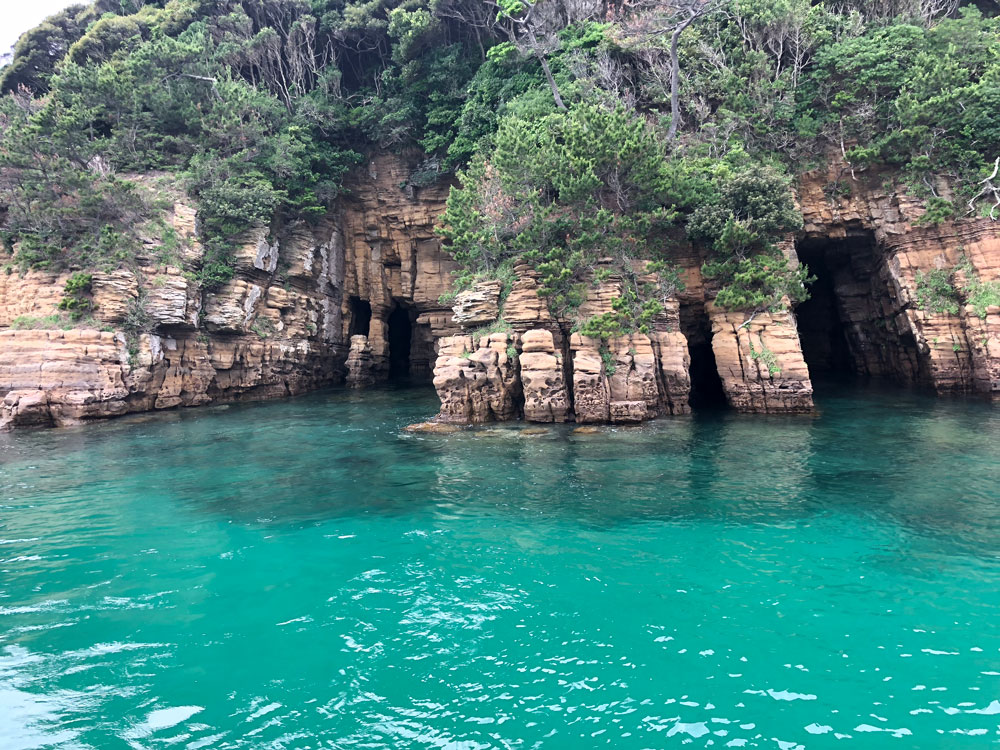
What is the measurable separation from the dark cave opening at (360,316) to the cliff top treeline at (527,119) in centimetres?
668

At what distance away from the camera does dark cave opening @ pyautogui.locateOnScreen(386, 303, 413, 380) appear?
38.9m

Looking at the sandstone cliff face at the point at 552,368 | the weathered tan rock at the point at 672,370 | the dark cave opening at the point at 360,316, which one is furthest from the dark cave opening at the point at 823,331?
the dark cave opening at the point at 360,316

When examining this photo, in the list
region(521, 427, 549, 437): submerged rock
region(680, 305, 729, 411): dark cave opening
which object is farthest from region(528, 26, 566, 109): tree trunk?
region(521, 427, 549, 437): submerged rock

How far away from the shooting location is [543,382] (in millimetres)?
17375

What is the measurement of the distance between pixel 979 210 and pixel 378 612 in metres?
23.5

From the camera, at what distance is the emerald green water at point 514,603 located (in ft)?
15.6

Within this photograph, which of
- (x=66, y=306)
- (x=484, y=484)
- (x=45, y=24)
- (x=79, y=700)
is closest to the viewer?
(x=79, y=700)

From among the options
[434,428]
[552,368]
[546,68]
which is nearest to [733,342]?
[552,368]

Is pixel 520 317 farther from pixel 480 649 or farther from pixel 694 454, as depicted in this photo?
pixel 480 649

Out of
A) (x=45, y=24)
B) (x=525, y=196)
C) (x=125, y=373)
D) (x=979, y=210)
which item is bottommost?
(x=125, y=373)

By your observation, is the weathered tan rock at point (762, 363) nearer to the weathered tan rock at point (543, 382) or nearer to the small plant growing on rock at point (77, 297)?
the weathered tan rock at point (543, 382)

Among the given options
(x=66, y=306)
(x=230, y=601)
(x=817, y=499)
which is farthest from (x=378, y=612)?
(x=66, y=306)

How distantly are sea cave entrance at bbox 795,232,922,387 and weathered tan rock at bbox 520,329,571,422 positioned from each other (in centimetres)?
1323

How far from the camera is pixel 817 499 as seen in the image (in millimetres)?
9938
